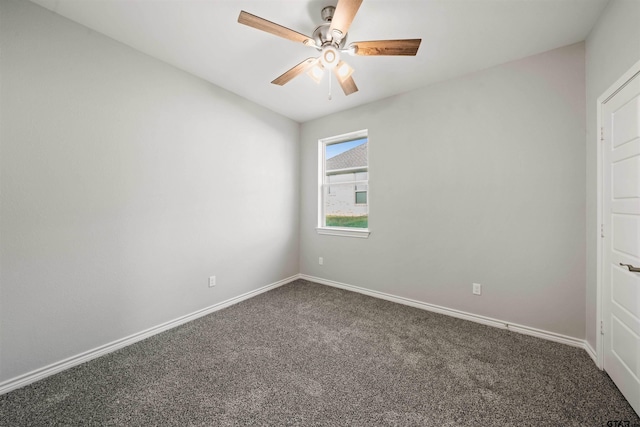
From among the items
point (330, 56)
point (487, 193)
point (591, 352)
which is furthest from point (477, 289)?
Result: point (330, 56)

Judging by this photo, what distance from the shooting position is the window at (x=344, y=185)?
3410mm

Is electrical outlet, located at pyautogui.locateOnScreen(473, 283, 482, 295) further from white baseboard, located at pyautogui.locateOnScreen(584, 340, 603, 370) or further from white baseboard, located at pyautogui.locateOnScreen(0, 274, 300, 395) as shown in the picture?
white baseboard, located at pyautogui.locateOnScreen(0, 274, 300, 395)

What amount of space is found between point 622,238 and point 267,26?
2.70 meters

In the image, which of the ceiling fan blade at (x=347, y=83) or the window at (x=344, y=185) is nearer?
the ceiling fan blade at (x=347, y=83)

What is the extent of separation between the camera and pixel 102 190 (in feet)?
6.34

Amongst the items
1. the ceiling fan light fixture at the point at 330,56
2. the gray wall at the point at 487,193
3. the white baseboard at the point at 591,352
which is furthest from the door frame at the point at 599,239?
the ceiling fan light fixture at the point at 330,56

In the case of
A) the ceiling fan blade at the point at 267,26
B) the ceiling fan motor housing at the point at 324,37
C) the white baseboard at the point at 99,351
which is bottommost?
the white baseboard at the point at 99,351

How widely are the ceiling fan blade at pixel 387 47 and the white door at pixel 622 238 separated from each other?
4.25ft

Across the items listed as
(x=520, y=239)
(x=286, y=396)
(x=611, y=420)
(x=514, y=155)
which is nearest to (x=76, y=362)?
(x=286, y=396)

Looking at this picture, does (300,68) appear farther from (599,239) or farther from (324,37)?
(599,239)

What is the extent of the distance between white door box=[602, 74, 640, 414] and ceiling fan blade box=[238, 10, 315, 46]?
6.76 ft

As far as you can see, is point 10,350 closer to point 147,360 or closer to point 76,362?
point 76,362

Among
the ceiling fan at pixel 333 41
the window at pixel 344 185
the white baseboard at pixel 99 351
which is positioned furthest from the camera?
the window at pixel 344 185

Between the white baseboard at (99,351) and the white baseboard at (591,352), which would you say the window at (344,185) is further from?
the white baseboard at (591,352)
